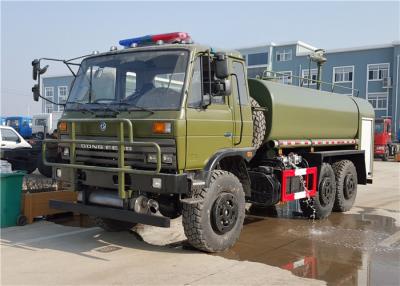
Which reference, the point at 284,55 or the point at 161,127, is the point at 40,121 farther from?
the point at 161,127

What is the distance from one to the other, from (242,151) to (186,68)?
4.97 ft

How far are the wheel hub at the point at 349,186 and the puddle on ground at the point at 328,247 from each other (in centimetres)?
61

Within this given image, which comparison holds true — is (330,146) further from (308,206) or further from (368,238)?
(368,238)

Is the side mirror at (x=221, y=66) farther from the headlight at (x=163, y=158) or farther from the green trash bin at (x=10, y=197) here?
the green trash bin at (x=10, y=197)

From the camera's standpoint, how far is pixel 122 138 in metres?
5.39

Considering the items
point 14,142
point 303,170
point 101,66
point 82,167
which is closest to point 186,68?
point 101,66

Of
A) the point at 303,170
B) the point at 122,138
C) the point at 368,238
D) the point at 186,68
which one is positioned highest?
the point at 186,68

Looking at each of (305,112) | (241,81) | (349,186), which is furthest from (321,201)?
(241,81)

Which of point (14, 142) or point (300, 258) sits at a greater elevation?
point (14, 142)

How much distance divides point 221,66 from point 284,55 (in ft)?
140

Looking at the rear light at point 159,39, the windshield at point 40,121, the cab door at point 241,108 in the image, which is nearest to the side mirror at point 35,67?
the rear light at point 159,39

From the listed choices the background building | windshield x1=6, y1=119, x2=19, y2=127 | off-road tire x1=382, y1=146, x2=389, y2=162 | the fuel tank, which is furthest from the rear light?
windshield x1=6, y1=119, x2=19, y2=127

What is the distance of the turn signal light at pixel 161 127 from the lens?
531 centimetres

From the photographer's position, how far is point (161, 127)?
5.34 m
